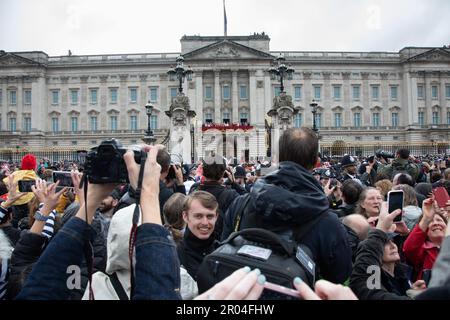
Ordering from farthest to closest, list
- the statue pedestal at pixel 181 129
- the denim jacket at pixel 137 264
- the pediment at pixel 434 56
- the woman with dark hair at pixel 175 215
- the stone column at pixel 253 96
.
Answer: the pediment at pixel 434 56
the stone column at pixel 253 96
the statue pedestal at pixel 181 129
the woman with dark hair at pixel 175 215
the denim jacket at pixel 137 264

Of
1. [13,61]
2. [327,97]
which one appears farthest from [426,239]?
[13,61]

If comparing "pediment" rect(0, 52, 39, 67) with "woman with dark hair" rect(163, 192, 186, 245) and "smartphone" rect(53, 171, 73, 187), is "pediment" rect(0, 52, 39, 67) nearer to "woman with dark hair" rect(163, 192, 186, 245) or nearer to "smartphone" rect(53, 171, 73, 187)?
"smartphone" rect(53, 171, 73, 187)

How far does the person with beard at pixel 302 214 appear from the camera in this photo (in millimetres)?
2393

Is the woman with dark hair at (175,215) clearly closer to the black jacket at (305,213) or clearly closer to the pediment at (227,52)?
the black jacket at (305,213)

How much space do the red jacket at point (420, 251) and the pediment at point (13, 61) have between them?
6483cm

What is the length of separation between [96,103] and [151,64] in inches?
428

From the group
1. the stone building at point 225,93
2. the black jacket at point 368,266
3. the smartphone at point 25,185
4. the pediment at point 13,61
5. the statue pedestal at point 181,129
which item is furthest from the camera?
the pediment at point 13,61

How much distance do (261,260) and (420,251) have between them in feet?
7.08

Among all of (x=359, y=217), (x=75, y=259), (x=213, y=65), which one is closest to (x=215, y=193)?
(x=359, y=217)

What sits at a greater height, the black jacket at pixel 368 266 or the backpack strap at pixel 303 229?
the backpack strap at pixel 303 229

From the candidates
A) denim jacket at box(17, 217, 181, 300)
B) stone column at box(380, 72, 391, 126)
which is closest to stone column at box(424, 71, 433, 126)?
stone column at box(380, 72, 391, 126)

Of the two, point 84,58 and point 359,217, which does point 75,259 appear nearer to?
point 359,217

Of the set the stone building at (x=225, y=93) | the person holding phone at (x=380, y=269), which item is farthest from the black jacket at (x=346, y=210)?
the stone building at (x=225, y=93)
